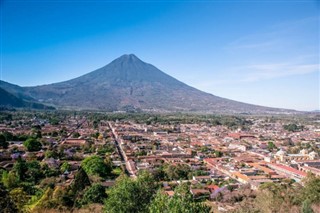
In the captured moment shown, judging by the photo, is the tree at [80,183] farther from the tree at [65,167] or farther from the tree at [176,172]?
the tree at [176,172]

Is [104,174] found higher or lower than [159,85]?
lower

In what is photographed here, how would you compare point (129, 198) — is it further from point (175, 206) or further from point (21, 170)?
point (21, 170)

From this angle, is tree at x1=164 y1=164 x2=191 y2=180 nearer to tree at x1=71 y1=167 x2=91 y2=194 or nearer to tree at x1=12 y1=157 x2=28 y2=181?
tree at x1=71 y1=167 x2=91 y2=194

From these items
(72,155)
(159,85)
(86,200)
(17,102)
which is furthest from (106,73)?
(86,200)

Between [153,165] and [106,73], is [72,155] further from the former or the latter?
[106,73]

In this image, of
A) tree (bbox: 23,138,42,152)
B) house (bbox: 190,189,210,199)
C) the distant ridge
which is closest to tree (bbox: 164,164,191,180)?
house (bbox: 190,189,210,199)

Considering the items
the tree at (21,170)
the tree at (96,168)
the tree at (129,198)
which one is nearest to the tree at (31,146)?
the tree at (21,170)

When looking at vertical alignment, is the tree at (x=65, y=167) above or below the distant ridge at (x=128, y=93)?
below
